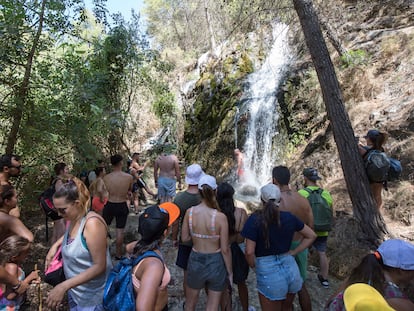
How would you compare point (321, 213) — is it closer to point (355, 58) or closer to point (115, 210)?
point (115, 210)

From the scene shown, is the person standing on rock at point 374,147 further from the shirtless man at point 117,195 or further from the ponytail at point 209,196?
the shirtless man at point 117,195

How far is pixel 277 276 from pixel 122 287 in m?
1.45

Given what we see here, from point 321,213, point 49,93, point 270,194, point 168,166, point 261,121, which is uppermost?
point 49,93

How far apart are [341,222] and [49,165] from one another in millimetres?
5616

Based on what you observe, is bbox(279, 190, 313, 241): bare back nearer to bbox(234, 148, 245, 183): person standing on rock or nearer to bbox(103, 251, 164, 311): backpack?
bbox(103, 251, 164, 311): backpack

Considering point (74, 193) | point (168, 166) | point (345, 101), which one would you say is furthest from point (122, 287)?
point (345, 101)

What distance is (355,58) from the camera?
31.1ft

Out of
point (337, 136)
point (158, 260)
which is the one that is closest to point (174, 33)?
point (337, 136)

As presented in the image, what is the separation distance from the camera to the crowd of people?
6.10 feet

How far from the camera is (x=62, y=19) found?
6105 mm

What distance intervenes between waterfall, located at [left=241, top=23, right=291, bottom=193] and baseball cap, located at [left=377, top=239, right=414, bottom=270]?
8946 millimetres

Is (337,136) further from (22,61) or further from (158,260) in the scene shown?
(22,61)

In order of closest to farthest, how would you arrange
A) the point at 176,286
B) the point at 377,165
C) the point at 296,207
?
the point at 296,207, the point at 176,286, the point at 377,165

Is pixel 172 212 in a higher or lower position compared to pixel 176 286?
higher
